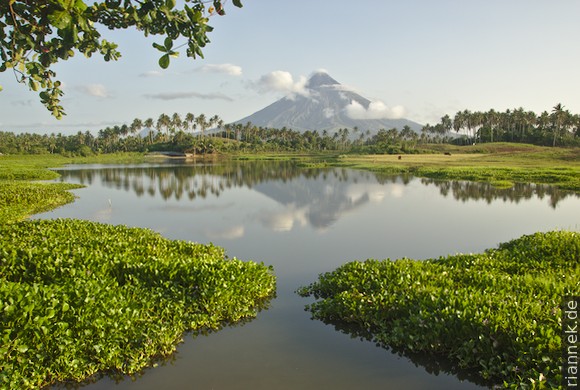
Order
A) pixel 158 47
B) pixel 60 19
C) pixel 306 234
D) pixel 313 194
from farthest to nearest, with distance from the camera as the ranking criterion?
pixel 313 194, pixel 306 234, pixel 158 47, pixel 60 19

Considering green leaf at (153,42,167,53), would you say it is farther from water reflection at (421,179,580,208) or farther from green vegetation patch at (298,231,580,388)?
water reflection at (421,179,580,208)

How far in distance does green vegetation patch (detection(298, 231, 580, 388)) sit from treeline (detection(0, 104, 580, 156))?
110953 millimetres

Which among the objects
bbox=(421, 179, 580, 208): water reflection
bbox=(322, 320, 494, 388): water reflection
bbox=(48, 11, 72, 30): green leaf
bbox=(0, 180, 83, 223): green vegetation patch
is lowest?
bbox=(322, 320, 494, 388): water reflection

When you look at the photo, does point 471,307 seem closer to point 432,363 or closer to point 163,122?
point 432,363

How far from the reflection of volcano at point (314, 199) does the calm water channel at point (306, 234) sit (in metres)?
0.10

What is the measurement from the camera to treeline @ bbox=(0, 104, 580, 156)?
118188 mm

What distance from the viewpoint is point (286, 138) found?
17562 centimetres

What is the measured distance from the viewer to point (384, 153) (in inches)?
4803

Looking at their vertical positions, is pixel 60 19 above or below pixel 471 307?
above

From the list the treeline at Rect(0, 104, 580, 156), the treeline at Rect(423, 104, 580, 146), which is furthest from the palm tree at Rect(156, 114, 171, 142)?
the treeline at Rect(423, 104, 580, 146)

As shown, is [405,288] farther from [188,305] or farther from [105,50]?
[105,50]

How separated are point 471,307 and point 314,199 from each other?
29202 mm

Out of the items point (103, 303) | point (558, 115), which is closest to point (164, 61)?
point (103, 303)

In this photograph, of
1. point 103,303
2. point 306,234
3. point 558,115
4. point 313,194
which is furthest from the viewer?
point 558,115
